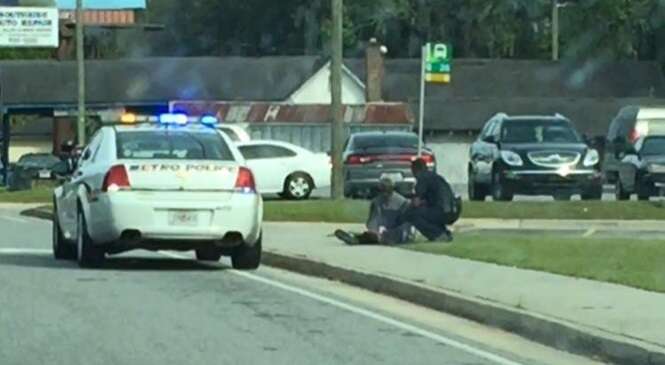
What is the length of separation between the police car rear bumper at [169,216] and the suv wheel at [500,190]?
48.7 ft

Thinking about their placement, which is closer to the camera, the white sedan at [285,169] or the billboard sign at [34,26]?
the white sedan at [285,169]

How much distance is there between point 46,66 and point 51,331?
183 feet

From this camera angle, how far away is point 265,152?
39.5m

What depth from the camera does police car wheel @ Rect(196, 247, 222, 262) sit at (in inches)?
803

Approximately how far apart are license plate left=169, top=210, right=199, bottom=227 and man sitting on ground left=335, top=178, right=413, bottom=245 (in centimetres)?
401

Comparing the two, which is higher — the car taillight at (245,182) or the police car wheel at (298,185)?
the car taillight at (245,182)

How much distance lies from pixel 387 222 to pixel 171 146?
4.09 meters

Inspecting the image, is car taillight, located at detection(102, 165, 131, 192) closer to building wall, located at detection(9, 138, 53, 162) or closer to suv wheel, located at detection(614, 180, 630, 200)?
suv wheel, located at detection(614, 180, 630, 200)

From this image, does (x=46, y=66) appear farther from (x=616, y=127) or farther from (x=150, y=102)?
(x=616, y=127)

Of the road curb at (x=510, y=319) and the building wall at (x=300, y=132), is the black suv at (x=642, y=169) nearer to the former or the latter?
the road curb at (x=510, y=319)

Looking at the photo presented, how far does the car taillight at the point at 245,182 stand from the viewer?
19.6 metres

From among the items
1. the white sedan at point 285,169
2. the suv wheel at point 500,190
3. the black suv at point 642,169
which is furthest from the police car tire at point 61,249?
the white sedan at point 285,169

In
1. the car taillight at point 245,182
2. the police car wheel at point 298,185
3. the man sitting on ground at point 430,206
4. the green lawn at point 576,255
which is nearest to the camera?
the green lawn at point 576,255

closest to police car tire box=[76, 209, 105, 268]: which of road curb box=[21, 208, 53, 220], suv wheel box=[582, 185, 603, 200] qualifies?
road curb box=[21, 208, 53, 220]
